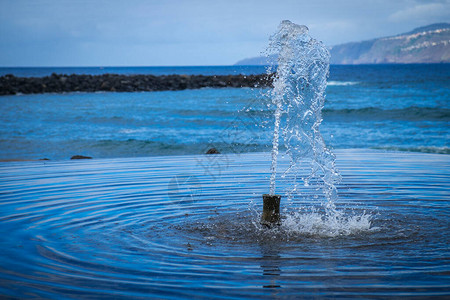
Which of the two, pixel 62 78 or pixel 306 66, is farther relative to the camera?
pixel 62 78

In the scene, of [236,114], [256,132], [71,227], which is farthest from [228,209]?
[236,114]

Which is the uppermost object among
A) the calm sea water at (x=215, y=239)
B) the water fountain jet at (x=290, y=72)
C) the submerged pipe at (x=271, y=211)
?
the water fountain jet at (x=290, y=72)

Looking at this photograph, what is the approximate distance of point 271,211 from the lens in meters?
6.99

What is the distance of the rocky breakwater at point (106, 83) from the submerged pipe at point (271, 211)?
49.8 m

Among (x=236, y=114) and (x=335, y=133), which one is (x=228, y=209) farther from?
(x=236, y=114)

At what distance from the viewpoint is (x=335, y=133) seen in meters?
→ 27.0

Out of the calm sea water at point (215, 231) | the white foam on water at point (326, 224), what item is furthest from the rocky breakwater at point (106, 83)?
the white foam on water at point (326, 224)

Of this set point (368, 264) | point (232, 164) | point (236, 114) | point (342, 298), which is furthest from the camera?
point (236, 114)

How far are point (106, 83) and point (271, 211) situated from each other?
197ft

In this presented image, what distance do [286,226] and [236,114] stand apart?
3153cm

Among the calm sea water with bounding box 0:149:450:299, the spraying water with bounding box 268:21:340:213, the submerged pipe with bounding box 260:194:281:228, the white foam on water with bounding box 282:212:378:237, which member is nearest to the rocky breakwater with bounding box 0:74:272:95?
the calm sea water with bounding box 0:149:450:299

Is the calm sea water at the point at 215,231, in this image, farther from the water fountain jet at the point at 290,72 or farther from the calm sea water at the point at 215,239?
the water fountain jet at the point at 290,72

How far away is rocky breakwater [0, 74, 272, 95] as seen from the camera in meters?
59.6

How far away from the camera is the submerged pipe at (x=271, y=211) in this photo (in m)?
6.92
